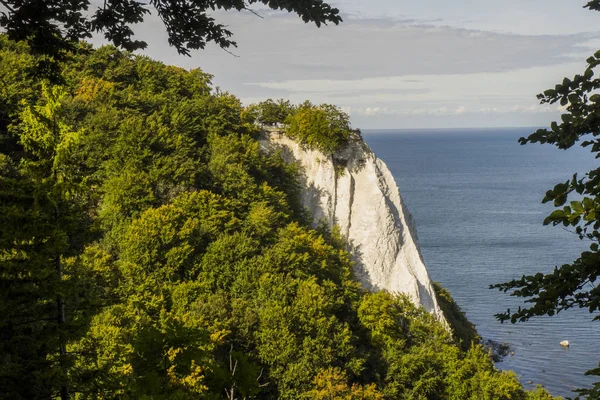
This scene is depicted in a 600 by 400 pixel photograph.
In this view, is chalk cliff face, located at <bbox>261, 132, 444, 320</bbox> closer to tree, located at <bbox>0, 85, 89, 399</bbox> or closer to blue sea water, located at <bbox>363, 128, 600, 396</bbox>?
blue sea water, located at <bbox>363, 128, 600, 396</bbox>

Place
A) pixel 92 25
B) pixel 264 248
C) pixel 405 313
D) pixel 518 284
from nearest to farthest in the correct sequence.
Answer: pixel 518 284 → pixel 92 25 → pixel 264 248 → pixel 405 313

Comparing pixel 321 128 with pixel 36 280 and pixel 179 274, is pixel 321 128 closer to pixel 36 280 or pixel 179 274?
pixel 179 274

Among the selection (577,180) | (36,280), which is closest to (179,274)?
(36,280)

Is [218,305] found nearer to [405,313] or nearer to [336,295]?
[336,295]

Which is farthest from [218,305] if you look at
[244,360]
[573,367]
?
[573,367]

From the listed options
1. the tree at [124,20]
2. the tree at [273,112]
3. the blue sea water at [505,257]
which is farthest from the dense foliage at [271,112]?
the tree at [124,20]

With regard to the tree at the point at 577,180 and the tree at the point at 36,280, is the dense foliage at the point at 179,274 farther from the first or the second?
the tree at the point at 577,180
